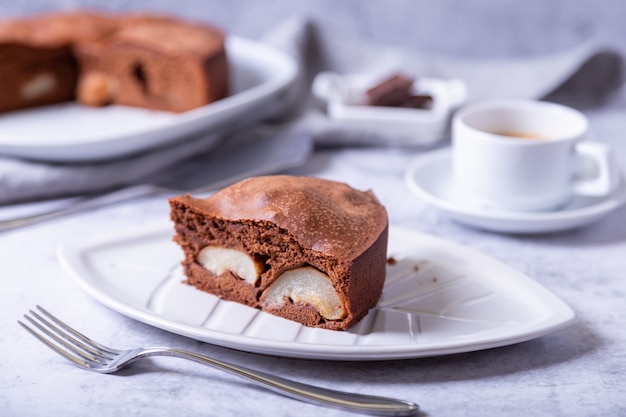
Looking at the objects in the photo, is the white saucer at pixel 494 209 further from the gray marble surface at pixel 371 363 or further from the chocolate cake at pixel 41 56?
the chocolate cake at pixel 41 56

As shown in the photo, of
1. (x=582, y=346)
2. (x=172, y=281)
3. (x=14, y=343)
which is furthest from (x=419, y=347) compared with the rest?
(x=14, y=343)

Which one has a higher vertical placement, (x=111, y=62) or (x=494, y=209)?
(x=111, y=62)

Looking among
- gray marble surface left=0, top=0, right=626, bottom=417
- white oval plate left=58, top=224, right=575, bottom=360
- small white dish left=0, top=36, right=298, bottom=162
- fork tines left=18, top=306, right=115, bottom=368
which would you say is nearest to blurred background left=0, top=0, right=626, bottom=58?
small white dish left=0, top=36, right=298, bottom=162

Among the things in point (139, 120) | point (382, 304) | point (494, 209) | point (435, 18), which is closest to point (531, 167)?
point (494, 209)

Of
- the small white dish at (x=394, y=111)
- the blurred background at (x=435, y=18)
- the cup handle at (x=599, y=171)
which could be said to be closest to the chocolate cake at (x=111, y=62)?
the small white dish at (x=394, y=111)

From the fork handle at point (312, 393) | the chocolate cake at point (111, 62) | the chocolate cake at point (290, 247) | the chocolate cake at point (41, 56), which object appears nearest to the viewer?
the fork handle at point (312, 393)

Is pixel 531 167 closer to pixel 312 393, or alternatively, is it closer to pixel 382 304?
pixel 382 304
